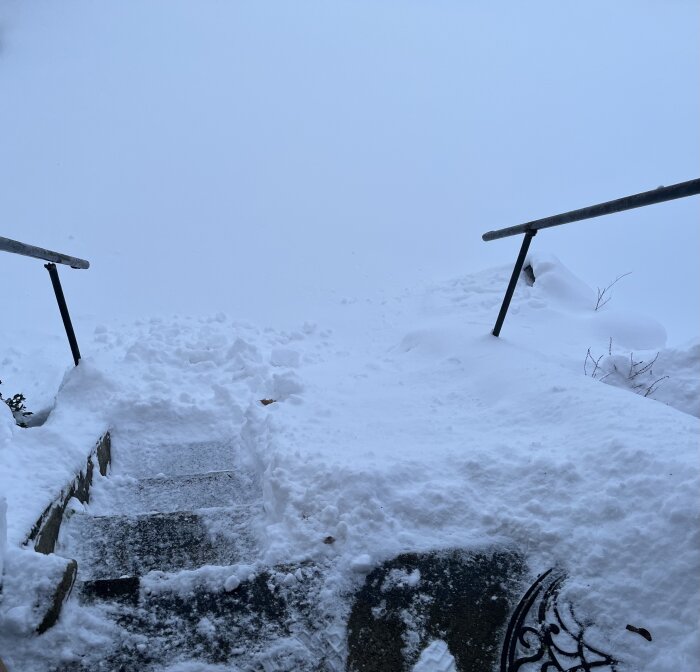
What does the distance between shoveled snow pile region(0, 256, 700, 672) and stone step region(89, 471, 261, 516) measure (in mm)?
178

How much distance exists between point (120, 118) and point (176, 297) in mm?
10110

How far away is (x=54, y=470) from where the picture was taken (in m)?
2.29

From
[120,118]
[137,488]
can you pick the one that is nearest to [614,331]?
[137,488]

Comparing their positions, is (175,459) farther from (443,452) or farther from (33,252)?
(443,452)

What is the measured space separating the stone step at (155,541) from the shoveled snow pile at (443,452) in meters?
0.14

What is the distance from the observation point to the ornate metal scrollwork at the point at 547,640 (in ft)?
5.32

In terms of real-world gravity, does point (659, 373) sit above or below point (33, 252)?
below

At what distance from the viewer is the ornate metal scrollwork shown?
162 cm

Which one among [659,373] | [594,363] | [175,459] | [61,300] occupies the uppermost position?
[61,300]

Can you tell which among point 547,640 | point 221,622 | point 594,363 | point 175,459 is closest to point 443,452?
point 547,640

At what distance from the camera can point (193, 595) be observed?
1.75 m

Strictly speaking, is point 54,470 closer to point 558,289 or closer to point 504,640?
point 504,640

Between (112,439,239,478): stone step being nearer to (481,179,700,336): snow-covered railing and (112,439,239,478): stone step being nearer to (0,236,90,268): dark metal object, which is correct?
(0,236,90,268): dark metal object

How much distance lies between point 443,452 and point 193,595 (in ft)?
4.10
